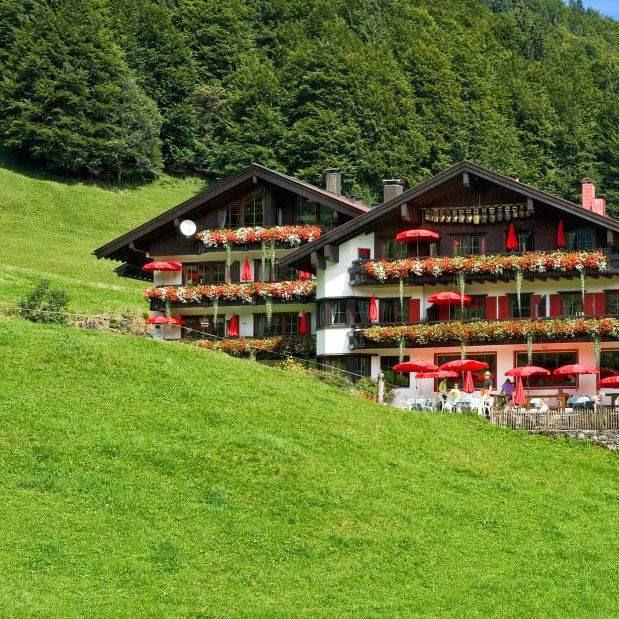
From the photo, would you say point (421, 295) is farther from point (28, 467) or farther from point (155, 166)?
Result: point (155, 166)

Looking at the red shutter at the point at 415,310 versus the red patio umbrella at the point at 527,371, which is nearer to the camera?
the red patio umbrella at the point at 527,371

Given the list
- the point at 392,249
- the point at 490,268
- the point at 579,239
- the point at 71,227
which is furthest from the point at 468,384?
the point at 71,227

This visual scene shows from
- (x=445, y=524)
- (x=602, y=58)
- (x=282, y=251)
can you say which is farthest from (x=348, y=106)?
(x=445, y=524)

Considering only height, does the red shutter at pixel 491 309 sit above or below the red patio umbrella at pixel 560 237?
below

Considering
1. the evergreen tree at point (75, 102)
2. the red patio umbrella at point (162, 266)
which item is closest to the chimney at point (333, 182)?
the red patio umbrella at point (162, 266)

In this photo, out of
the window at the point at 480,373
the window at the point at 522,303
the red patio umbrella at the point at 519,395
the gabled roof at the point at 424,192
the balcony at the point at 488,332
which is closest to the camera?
the red patio umbrella at the point at 519,395

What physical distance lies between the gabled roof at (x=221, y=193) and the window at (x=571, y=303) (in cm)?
921

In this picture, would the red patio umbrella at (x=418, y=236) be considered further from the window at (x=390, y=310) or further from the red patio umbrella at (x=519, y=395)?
the red patio umbrella at (x=519, y=395)

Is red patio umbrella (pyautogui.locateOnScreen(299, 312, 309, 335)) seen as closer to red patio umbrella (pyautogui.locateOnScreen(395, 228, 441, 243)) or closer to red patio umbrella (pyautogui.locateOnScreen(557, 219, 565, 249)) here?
red patio umbrella (pyautogui.locateOnScreen(395, 228, 441, 243))

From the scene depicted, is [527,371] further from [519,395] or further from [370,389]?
[370,389]

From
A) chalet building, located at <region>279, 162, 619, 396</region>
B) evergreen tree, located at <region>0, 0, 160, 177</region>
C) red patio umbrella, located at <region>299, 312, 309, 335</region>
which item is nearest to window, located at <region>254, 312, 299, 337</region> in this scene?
red patio umbrella, located at <region>299, 312, 309, 335</region>

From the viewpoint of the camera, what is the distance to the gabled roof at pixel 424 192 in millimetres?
54469

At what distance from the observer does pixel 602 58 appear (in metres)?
158

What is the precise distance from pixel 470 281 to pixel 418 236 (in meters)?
2.58
